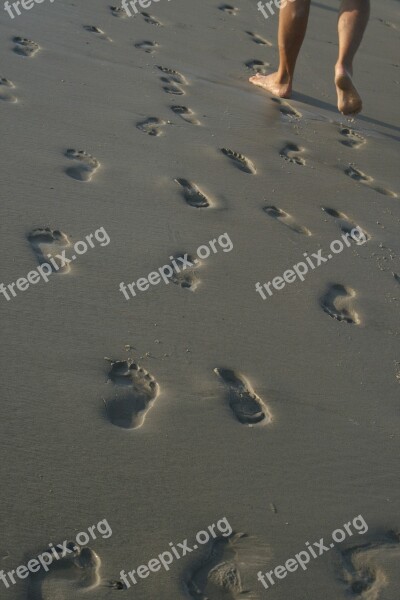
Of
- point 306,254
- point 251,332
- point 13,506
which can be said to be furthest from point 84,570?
point 306,254

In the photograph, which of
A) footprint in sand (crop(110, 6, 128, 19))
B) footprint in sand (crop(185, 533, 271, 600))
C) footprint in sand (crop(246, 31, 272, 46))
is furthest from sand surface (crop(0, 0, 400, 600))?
footprint in sand (crop(246, 31, 272, 46))

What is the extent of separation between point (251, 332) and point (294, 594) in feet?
3.16

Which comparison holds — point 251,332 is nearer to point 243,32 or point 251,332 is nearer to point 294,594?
point 294,594

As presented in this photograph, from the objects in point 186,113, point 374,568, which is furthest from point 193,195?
point 374,568

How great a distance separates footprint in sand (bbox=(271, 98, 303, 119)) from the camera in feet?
14.9

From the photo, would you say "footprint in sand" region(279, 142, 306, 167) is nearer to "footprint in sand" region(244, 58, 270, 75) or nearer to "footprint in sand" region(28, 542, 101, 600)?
"footprint in sand" region(244, 58, 270, 75)

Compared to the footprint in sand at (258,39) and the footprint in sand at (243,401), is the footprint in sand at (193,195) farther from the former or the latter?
the footprint in sand at (258,39)

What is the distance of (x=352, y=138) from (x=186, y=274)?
1.75 meters

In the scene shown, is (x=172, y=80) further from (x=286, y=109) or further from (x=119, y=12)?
(x=119, y=12)

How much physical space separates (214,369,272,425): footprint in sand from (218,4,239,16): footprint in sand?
4.05 m

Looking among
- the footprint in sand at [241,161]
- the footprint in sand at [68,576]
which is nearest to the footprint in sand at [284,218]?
the footprint in sand at [241,161]

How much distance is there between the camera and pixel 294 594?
79.7 inches

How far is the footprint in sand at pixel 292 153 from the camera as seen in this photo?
4.04 m

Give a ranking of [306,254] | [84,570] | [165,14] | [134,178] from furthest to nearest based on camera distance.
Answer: [165,14], [134,178], [306,254], [84,570]
